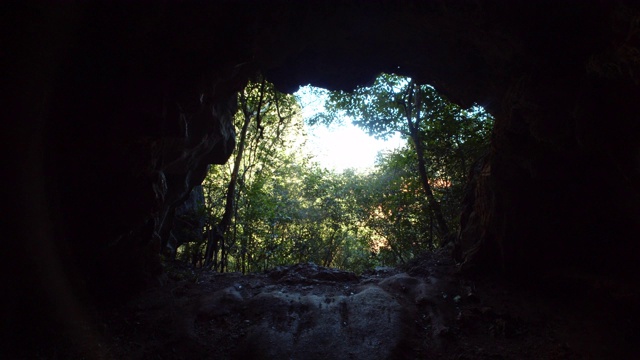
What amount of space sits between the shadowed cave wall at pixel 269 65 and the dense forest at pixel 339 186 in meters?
2.69

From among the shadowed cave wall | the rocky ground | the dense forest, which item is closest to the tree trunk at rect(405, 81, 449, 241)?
the dense forest

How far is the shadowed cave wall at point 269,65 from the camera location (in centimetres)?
448

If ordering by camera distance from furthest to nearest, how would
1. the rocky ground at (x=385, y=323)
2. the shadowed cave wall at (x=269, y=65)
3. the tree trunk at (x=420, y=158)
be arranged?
the tree trunk at (x=420, y=158) < the rocky ground at (x=385, y=323) < the shadowed cave wall at (x=269, y=65)

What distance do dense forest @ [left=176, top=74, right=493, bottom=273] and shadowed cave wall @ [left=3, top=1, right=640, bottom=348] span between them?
8.83ft

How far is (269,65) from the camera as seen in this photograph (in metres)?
8.49

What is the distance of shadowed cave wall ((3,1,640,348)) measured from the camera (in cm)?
448

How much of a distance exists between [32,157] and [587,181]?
9.72 m

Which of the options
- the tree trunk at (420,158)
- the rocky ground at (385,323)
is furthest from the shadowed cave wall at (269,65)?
the tree trunk at (420,158)

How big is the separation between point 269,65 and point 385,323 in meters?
7.07

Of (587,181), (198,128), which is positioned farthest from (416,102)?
(198,128)

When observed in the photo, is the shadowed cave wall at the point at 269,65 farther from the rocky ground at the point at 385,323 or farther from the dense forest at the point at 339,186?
the dense forest at the point at 339,186

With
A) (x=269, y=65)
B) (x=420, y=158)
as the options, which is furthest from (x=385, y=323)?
(x=269, y=65)

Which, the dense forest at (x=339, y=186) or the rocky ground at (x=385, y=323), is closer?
the rocky ground at (x=385, y=323)

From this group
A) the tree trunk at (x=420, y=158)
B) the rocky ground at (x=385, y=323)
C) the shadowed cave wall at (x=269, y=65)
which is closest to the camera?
the shadowed cave wall at (x=269, y=65)
